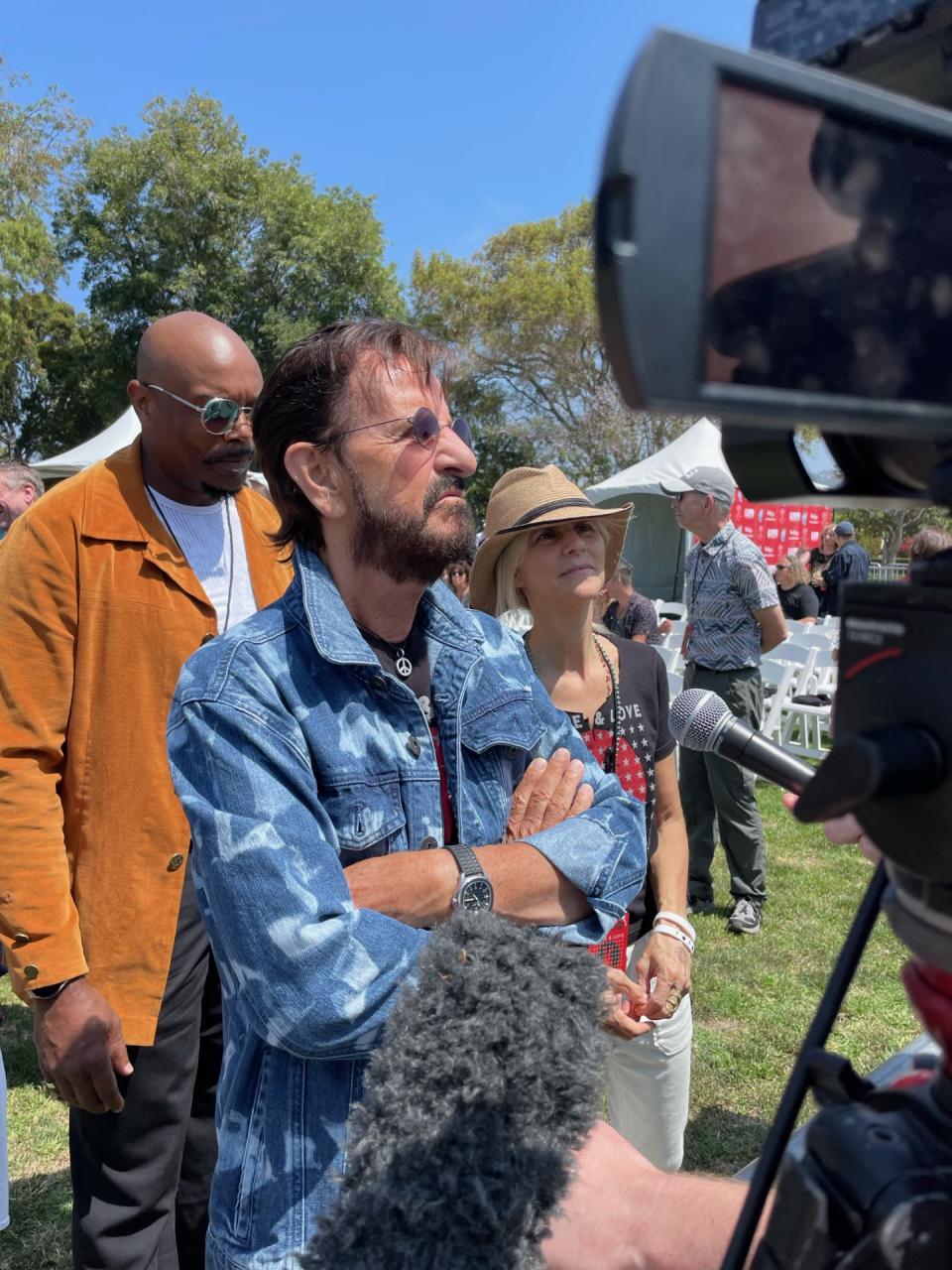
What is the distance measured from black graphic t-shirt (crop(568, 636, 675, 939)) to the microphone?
1296mm

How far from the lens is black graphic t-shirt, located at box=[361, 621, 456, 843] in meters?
1.67

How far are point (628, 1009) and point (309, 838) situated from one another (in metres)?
1.41

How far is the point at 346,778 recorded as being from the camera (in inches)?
60.3

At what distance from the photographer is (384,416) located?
1.77 meters

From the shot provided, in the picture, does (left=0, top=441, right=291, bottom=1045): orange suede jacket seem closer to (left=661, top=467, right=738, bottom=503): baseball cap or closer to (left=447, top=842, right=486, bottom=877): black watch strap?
(left=447, top=842, right=486, bottom=877): black watch strap

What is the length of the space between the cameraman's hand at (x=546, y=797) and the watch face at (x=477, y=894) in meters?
0.20

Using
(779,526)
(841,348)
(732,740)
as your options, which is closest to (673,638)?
(779,526)

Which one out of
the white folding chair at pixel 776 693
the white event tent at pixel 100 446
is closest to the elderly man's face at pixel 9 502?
the white event tent at pixel 100 446

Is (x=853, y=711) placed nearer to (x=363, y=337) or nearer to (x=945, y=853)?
(x=945, y=853)

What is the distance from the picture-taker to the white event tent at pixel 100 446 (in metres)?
10.00

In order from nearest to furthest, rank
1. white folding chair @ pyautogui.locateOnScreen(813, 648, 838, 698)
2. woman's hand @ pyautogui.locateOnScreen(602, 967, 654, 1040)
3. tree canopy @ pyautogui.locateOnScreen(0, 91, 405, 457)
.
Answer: woman's hand @ pyautogui.locateOnScreen(602, 967, 654, 1040)
white folding chair @ pyautogui.locateOnScreen(813, 648, 838, 698)
tree canopy @ pyautogui.locateOnScreen(0, 91, 405, 457)

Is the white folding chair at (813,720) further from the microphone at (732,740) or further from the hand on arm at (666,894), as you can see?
the microphone at (732,740)

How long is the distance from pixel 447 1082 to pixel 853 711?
52 cm

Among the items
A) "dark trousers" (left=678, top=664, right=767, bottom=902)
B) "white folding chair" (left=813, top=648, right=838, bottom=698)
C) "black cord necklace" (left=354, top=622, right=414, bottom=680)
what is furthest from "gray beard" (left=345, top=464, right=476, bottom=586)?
"white folding chair" (left=813, top=648, right=838, bottom=698)
